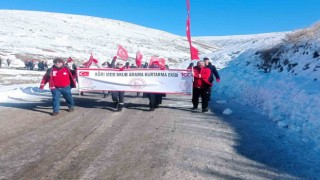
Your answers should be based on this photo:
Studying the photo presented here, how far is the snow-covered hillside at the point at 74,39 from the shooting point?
181 feet

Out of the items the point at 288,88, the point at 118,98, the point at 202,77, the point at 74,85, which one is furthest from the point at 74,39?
the point at 288,88

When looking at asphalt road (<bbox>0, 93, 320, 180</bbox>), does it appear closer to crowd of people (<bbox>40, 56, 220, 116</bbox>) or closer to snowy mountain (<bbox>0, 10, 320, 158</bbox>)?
snowy mountain (<bbox>0, 10, 320, 158</bbox>)

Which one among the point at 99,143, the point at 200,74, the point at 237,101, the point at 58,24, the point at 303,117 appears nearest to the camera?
the point at 99,143

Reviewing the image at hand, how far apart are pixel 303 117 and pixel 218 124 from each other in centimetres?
204

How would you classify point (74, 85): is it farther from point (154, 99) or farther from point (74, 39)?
point (74, 39)

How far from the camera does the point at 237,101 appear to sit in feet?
47.2

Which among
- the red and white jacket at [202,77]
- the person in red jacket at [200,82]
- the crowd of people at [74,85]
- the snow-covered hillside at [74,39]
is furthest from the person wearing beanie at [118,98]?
the snow-covered hillside at [74,39]

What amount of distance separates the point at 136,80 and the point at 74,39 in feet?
205

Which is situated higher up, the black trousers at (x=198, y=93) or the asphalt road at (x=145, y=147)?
the black trousers at (x=198, y=93)

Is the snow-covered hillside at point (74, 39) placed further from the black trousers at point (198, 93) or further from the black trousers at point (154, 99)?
the black trousers at point (198, 93)

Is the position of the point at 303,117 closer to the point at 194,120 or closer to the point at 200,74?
the point at 194,120

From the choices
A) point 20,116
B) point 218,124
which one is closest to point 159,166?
point 218,124

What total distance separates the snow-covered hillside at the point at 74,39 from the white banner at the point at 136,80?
34275 millimetres

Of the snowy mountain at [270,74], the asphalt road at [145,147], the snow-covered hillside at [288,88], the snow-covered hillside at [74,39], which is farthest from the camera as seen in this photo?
the snow-covered hillside at [74,39]
